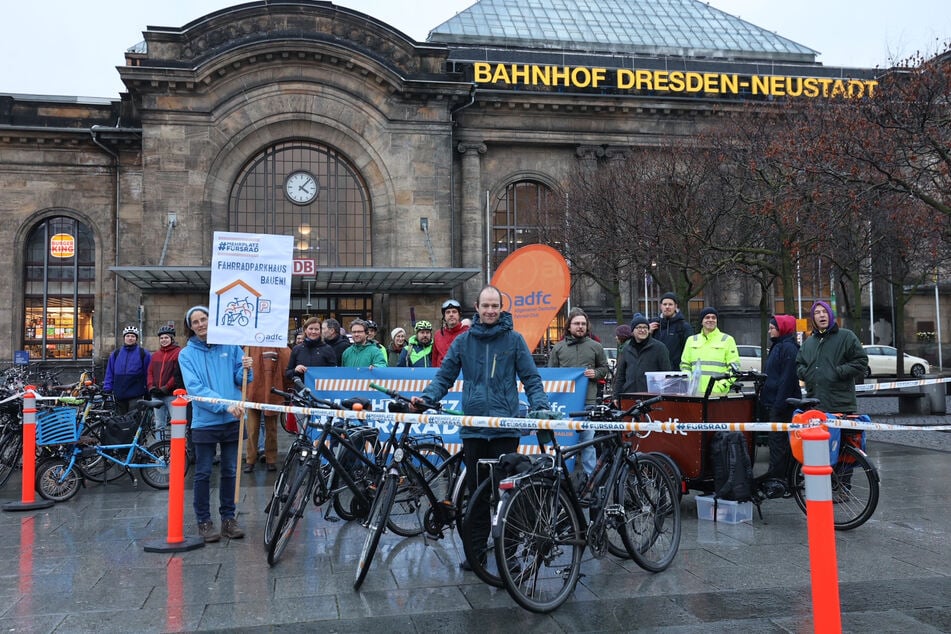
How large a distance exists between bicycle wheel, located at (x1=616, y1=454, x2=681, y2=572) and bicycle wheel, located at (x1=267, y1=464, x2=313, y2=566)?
8.44 ft

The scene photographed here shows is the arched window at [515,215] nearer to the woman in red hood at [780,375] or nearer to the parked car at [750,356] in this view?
the parked car at [750,356]

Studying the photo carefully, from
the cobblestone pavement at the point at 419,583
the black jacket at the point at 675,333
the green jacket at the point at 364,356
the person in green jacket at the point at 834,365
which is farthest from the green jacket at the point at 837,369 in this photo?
the green jacket at the point at 364,356

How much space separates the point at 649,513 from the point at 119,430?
22.8 feet

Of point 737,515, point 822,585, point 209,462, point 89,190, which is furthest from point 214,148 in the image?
point 822,585

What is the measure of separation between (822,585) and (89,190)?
33407mm

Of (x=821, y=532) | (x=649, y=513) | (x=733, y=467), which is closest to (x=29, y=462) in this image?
(x=649, y=513)

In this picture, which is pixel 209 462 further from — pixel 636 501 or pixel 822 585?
pixel 822 585

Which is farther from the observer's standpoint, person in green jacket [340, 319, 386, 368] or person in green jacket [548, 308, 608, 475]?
person in green jacket [340, 319, 386, 368]

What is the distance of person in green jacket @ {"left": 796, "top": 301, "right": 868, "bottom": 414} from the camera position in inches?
314

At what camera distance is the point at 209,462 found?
712 centimetres

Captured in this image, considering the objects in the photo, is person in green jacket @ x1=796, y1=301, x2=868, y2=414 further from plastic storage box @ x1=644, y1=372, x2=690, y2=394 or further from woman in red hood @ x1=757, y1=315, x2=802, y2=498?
plastic storage box @ x1=644, y1=372, x2=690, y2=394

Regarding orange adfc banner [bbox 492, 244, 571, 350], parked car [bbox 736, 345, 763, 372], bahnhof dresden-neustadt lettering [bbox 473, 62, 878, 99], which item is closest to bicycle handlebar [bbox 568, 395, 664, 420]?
orange adfc banner [bbox 492, 244, 571, 350]

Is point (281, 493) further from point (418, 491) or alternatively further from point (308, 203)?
point (308, 203)

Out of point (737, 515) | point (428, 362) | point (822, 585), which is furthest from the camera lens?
point (428, 362)
